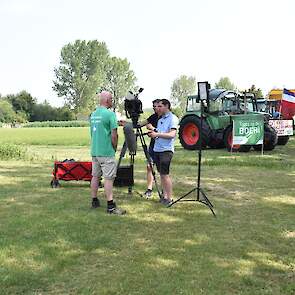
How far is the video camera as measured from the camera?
7.42 metres

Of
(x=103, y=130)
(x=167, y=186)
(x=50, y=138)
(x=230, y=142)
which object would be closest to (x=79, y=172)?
(x=167, y=186)

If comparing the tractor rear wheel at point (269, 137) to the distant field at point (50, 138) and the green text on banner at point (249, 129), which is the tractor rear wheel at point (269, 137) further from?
the distant field at point (50, 138)

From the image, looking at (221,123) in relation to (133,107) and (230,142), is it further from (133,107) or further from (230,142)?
(133,107)

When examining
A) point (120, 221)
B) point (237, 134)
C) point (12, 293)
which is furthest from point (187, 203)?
point (237, 134)

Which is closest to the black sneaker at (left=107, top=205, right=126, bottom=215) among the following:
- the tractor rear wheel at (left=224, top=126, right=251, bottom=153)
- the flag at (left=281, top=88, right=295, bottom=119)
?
the tractor rear wheel at (left=224, top=126, right=251, bottom=153)

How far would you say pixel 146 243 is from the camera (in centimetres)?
520

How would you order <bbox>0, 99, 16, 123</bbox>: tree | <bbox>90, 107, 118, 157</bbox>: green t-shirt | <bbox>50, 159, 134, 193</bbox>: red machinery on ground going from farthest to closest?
<bbox>0, 99, 16, 123</bbox>: tree → <bbox>50, 159, 134, 193</bbox>: red machinery on ground → <bbox>90, 107, 118, 157</bbox>: green t-shirt

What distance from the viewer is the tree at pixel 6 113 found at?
7612cm

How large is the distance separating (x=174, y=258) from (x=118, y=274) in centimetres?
70

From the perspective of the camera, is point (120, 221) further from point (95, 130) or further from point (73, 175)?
point (73, 175)

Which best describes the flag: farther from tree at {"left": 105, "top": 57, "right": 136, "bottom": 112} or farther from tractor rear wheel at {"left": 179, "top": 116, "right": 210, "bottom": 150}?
tree at {"left": 105, "top": 57, "right": 136, "bottom": 112}

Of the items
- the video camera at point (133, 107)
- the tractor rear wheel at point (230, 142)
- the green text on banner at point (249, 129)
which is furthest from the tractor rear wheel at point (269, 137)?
the video camera at point (133, 107)

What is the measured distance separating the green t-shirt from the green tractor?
9997mm

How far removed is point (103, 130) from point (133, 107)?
1104 millimetres
